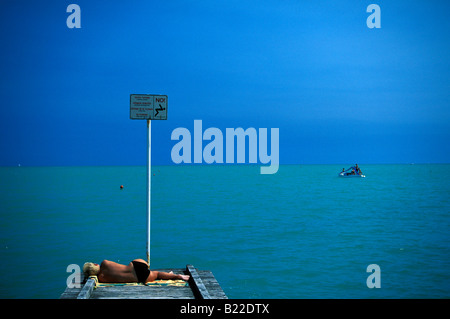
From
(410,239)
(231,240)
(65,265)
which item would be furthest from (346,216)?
(65,265)

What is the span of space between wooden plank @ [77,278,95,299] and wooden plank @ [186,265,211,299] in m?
1.85

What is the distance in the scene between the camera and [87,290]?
23.8ft

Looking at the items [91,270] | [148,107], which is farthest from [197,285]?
[148,107]

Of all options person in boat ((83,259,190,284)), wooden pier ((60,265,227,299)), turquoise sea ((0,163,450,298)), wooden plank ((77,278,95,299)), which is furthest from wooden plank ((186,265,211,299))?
turquoise sea ((0,163,450,298))

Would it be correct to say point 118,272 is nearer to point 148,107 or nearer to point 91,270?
point 91,270

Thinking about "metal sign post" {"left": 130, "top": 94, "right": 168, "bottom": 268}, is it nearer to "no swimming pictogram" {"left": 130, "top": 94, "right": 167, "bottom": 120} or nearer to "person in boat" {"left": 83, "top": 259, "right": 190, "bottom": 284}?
"no swimming pictogram" {"left": 130, "top": 94, "right": 167, "bottom": 120}

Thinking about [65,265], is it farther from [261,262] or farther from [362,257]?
[362,257]

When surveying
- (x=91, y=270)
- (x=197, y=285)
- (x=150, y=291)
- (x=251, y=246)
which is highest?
(x=91, y=270)

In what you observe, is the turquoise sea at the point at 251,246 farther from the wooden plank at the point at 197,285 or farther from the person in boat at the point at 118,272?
the person in boat at the point at 118,272

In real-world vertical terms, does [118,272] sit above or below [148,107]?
below

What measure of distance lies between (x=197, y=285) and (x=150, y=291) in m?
0.87
